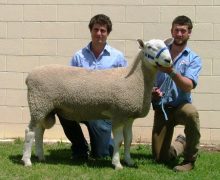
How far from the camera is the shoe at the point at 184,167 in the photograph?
591 cm

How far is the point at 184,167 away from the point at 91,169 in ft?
3.57

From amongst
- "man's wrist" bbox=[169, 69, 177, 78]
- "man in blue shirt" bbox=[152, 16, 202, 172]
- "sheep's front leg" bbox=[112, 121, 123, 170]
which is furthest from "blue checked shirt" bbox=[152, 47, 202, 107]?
"sheep's front leg" bbox=[112, 121, 123, 170]

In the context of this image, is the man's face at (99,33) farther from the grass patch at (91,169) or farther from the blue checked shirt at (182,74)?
the grass patch at (91,169)

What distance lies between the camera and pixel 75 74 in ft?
19.0

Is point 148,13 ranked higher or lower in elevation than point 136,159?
higher

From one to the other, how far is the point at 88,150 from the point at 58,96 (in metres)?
1.15

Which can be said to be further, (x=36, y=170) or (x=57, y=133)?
(x=57, y=133)

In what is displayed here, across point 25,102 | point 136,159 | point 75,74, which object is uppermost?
point 75,74

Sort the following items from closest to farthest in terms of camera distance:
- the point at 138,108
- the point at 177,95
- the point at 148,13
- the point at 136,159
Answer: the point at 138,108, the point at 177,95, the point at 136,159, the point at 148,13

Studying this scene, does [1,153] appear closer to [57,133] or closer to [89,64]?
[57,133]

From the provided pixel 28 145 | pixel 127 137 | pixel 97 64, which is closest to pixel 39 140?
pixel 28 145

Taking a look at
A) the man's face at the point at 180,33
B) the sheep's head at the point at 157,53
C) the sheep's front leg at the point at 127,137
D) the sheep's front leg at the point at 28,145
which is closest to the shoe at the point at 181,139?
the sheep's front leg at the point at 127,137

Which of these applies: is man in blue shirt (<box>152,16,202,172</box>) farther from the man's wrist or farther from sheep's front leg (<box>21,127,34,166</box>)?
sheep's front leg (<box>21,127,34,166</box>)

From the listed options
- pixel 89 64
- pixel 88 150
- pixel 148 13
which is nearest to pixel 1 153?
pixel 88 150
